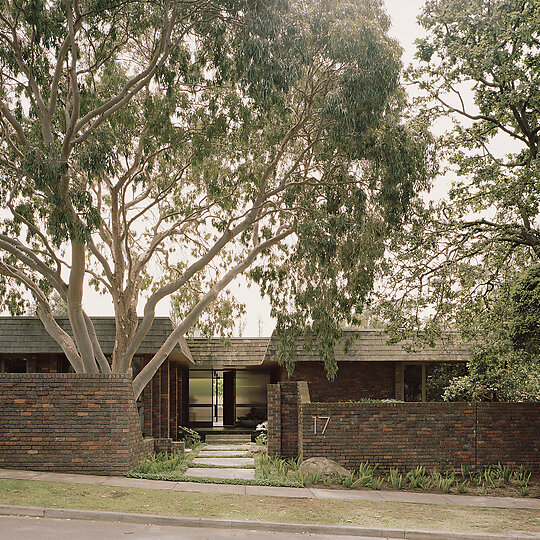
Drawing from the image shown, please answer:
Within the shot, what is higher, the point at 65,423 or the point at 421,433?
the point at 65,423

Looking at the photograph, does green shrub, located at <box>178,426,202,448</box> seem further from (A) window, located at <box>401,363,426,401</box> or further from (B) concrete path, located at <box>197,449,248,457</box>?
(A) window, located at <box>401,363,426,401</box>

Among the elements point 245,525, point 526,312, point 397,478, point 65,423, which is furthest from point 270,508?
point 526,312

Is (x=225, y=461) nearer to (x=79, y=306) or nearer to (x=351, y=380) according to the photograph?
(x=351, y=380)

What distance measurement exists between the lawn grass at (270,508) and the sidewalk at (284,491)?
0.43m

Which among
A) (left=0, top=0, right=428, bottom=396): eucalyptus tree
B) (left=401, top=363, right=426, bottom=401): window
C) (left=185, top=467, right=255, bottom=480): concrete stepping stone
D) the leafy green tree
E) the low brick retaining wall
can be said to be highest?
(left=0, top=0, right=428, bottom=396): eucalyptus tree

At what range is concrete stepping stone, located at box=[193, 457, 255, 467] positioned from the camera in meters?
17.4

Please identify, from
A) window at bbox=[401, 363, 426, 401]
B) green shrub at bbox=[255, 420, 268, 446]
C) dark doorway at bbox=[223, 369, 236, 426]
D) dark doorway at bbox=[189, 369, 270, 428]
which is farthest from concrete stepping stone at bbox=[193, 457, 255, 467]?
dark doorway at bbox=[223, 369, 236, 426]

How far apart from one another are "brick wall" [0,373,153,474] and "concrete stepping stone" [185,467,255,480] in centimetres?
214

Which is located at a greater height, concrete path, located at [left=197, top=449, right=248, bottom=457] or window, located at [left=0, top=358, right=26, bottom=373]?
window, located at [left=0, top=358, right=26, bottom=373]

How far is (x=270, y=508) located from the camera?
11.4 metres

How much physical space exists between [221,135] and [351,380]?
999cm

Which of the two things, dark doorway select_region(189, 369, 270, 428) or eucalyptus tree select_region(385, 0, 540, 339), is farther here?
dark doorway select_region(189, 369, 270, 428)

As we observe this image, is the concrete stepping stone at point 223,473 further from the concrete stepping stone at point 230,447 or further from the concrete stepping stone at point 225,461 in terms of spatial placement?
the concrete stepping stone at point 230,447

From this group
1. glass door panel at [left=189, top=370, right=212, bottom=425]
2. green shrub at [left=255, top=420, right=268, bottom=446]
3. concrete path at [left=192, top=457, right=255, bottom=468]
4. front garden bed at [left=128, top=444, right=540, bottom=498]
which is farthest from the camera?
glass door panel at [left=189, top=370, right=212, bottom=425]
